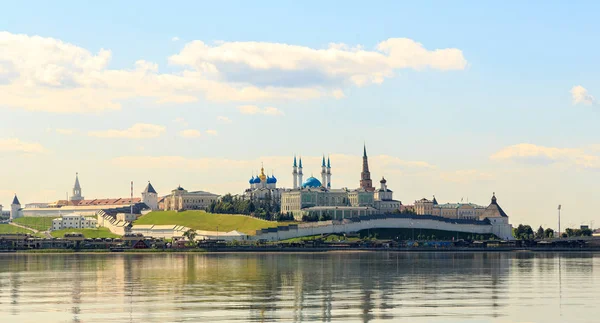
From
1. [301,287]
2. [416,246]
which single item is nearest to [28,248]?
[416,246]

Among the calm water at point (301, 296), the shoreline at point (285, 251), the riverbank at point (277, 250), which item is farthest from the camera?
the riverbank at point (277, 250)

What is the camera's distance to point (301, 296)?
57.0m

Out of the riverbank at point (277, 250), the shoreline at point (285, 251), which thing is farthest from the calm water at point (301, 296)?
the riverbank at point (277, 250)

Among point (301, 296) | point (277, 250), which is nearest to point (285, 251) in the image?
point (277, 250)

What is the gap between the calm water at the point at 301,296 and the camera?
46.7 metres

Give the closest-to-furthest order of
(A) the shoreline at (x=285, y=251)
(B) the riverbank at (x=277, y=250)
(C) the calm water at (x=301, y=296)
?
(C) the calm water at (x=301, y=296) < (A) the shoreline at (x=285, y=251) < (B) the riverbank at (x=277, y=250)

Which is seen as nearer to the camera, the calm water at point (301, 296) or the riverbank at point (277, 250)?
the calm water at point (301, 296)

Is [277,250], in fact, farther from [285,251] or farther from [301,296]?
[301,296]

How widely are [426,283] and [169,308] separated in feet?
76.6

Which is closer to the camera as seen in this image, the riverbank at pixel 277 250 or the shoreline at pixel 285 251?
the shoreline at pixel 285 251

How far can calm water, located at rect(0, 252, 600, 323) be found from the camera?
153 ft

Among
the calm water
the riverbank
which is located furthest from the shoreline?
the calm water

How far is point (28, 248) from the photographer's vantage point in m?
175

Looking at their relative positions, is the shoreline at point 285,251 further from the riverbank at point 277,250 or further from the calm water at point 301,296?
the calm water at point 301,296
